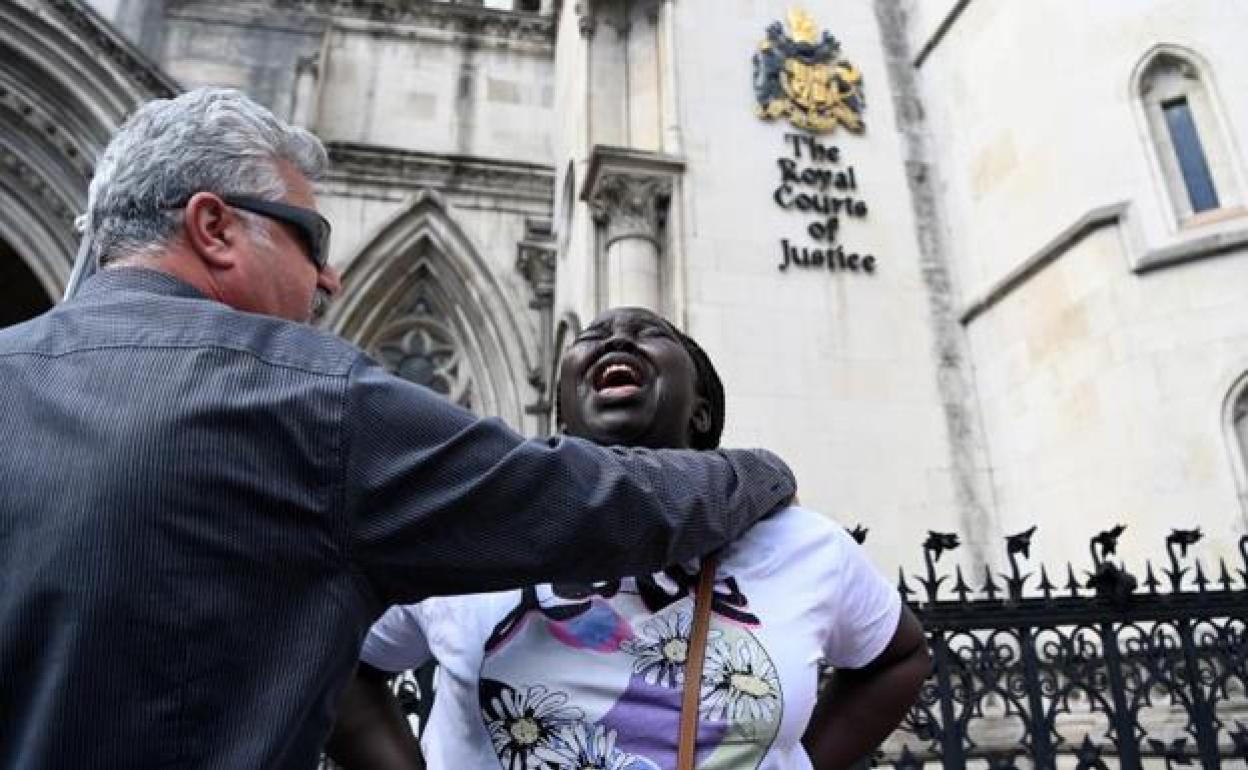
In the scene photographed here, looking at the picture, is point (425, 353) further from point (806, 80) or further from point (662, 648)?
point (662, 648)

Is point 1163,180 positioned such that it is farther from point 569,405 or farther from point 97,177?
point 97,177

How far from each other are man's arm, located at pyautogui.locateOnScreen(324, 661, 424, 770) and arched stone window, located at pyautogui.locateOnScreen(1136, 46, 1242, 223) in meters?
6.35

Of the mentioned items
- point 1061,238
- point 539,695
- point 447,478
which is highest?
point 1061,238

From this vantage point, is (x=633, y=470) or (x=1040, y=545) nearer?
(x=633, y=470)

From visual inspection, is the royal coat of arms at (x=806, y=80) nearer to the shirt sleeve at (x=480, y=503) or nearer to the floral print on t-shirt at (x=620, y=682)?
the floral print on t-shirt at (x=620, y=682)

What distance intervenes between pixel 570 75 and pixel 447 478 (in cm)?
890

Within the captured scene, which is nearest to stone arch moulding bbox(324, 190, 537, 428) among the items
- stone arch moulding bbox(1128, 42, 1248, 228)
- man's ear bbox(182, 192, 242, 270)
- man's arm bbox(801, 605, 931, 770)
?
stone arch moulding bbox(1128, 42, 1248, 228)

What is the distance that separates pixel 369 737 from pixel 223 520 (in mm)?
806

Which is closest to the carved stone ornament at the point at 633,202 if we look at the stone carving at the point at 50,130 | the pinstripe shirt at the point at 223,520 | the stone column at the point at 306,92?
the pinstripe shirt at the point at 223,520

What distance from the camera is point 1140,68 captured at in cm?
624

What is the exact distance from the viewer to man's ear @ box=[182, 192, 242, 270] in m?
1.11

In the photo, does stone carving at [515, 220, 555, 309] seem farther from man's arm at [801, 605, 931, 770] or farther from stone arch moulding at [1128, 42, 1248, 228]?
man's arm at [801, 605, 931, 770]

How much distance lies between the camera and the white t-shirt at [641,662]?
1.24m

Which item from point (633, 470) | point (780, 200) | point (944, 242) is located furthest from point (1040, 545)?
point (633, 470)
